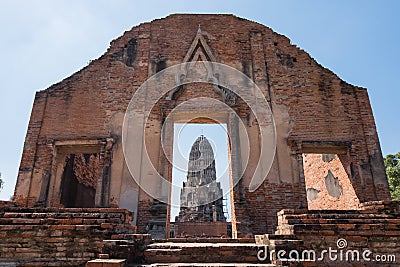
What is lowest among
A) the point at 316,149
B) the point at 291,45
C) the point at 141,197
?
the point at 141,197

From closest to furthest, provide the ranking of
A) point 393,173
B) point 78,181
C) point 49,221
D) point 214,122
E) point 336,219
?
1. point 49,221
2. point 336,219
3. point 214,122
4. point 78,181
5. point 393,173

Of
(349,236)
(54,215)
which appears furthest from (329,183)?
(54,215)

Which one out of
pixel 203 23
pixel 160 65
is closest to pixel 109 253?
pixel 160 65

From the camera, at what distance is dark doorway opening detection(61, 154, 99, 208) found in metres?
11.6

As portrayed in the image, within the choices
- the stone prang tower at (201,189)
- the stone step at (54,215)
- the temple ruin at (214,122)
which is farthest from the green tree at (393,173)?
the stone step at (54,215)

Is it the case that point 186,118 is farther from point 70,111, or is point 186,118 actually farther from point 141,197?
point 70,111

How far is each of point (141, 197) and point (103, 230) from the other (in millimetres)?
3587

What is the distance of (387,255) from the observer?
5.09 m

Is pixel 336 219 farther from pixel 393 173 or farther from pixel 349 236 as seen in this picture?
pixel 393 173

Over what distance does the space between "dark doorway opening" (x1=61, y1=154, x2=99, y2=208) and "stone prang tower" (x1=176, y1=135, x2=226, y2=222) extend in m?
15.7

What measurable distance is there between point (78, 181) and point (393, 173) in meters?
19.5

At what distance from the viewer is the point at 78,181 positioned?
12977mm

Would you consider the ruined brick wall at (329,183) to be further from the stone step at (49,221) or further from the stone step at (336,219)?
the stone step at (49,221)

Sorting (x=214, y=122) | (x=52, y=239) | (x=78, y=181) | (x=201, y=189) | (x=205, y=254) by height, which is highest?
(x=201, y=189)
